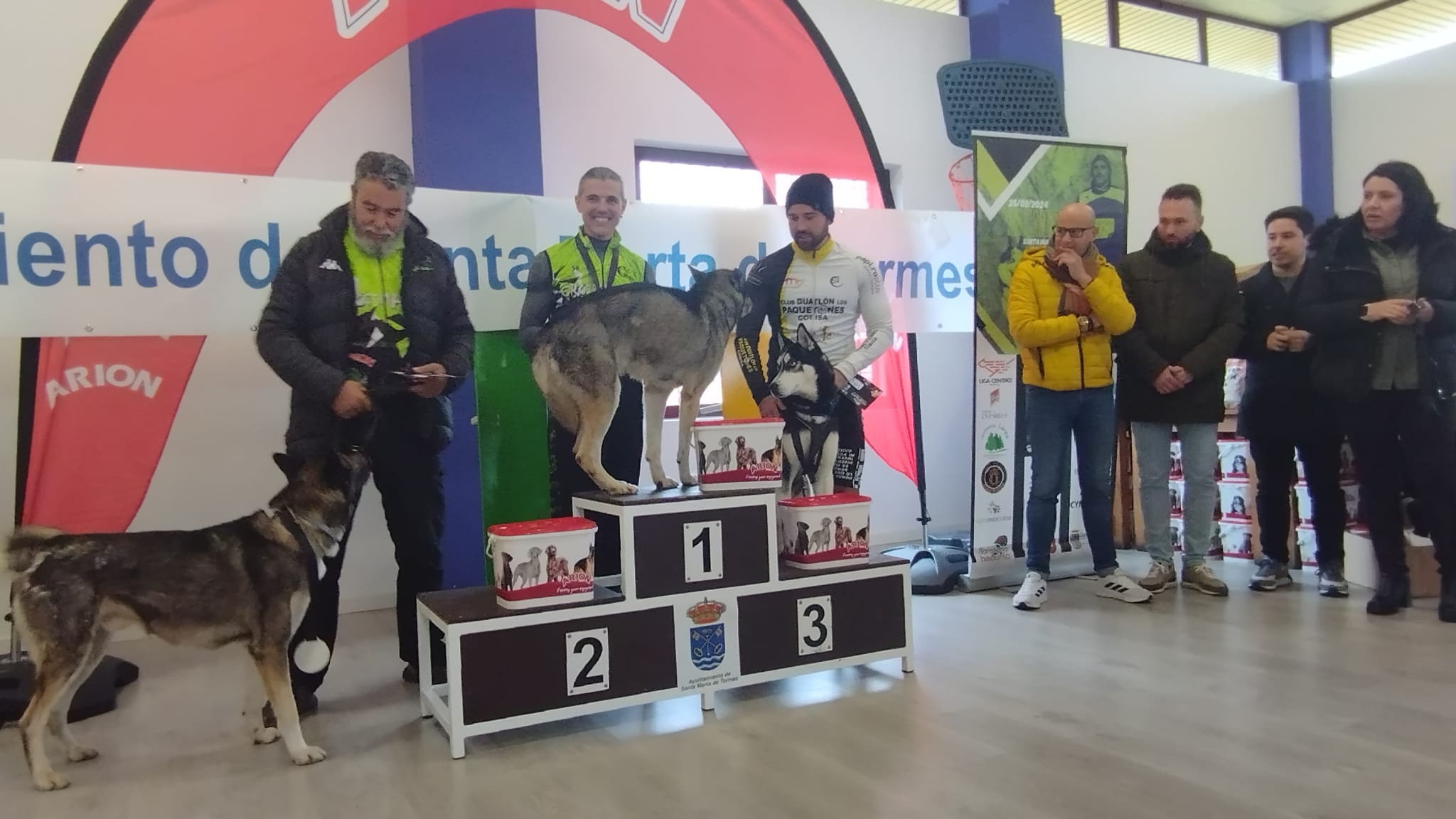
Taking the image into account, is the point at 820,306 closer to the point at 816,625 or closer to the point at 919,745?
the point at 816,625

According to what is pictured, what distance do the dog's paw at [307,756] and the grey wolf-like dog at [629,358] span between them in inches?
37.7

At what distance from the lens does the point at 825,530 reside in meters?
2.76

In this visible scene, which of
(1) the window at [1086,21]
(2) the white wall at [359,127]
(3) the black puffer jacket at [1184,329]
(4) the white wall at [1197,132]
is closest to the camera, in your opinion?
(3) the black puffer jacket at [1184,329]

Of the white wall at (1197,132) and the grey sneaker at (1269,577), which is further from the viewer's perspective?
the white wall at (1197,132)

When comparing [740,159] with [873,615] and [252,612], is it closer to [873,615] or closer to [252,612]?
[873,615]

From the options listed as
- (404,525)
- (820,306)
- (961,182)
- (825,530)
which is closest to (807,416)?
(820,306)

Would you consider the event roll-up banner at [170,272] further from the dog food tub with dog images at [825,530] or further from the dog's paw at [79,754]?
the dog's paw at [79,754]

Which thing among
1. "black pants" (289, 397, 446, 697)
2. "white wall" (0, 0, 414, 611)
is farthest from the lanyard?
"white wall" (0, 0, 414, 611)

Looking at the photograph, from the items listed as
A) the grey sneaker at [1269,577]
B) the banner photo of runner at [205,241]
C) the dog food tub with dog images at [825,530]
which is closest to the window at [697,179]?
the banner photo of runner at [205,241]

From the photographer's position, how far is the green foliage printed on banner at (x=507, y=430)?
3.49 metres

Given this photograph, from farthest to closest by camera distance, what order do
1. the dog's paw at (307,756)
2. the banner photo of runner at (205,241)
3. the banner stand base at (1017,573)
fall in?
the banner stand base at (1017,573), the banner photo of runner at (205,241), the dog's paw at (307,756)

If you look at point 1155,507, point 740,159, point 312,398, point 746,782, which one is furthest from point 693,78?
point 746,782

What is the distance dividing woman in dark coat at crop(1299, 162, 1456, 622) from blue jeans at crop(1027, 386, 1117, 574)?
74cm

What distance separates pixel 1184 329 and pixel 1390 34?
4815 millimetres
